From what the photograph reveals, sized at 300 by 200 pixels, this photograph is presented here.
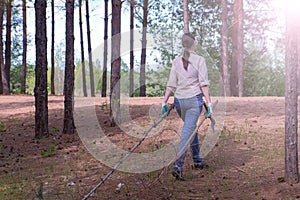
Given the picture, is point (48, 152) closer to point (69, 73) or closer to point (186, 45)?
point (69, 73)

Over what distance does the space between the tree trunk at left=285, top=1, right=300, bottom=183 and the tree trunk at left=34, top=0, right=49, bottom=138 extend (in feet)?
25.9

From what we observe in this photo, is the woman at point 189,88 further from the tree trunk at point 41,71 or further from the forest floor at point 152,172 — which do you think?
the tree trunk at point 41,71

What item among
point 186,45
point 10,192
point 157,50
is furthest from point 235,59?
point 10,192

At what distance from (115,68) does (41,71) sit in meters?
2.14

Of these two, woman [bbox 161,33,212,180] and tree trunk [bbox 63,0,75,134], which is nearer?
woman [bbox 161,33,212,180]

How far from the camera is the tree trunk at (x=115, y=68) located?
12.9 m

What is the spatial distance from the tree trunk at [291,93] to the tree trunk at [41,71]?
7883mm

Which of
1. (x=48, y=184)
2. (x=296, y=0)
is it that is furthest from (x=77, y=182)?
(x=296, y=0)

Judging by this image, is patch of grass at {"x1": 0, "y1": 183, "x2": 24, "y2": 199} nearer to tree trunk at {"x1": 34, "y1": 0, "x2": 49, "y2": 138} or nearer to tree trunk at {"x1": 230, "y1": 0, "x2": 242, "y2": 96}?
tree trunk at {"x1": 34, "y1": 0, "x2": 49, "y2": 138}

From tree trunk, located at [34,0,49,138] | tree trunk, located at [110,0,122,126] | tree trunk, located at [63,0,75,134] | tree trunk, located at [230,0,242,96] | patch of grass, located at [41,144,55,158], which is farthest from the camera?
tree trunk, located at [230,0,242,96]

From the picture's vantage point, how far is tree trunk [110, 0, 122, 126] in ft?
42.3

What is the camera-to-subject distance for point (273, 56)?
46656 mm

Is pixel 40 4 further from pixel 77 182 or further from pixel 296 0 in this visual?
pixel 296 0

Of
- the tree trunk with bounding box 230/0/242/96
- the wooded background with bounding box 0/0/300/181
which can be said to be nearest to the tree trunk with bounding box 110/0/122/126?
the wooded background with bounding box 0/0/300/181
